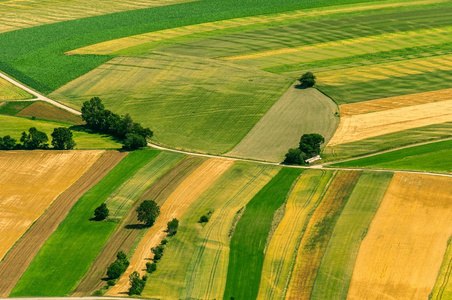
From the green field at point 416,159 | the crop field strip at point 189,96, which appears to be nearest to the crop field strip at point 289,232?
the green field at point 416,159

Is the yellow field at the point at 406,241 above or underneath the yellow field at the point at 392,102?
above

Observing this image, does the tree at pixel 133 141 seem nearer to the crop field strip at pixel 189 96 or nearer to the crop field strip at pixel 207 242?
the crop field strip at pixel 189 96

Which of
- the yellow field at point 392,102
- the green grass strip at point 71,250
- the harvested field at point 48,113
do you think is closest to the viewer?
the green grass strip at point 71,250

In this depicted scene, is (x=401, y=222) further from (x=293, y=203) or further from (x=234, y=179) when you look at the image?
(x=234, y=179)

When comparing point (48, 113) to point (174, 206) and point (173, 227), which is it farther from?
point (173, 227)

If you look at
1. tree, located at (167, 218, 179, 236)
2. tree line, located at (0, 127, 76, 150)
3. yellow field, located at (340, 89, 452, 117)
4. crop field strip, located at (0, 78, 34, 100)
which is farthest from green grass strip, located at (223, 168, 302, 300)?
crop field strip, located at (0, 78, 34, 100)
